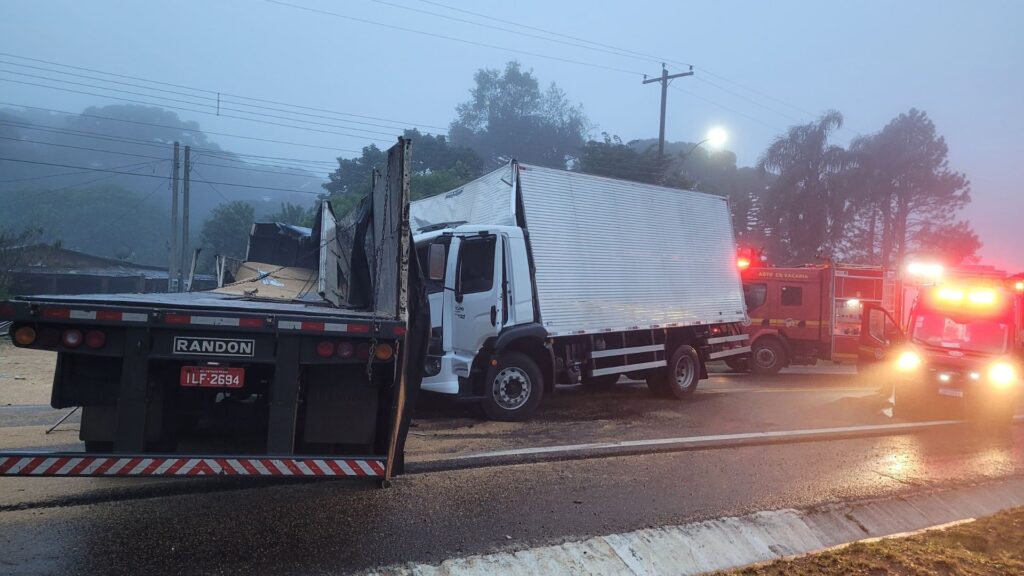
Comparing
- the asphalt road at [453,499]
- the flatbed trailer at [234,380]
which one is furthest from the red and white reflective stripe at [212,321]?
the asphalt road at [453,499]

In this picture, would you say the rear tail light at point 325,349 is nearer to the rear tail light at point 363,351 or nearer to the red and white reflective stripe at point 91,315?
the rear tail light at point 363,351

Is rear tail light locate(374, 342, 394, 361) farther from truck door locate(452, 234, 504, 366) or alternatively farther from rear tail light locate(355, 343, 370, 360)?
truck door locate(452, 234, 504, 366)

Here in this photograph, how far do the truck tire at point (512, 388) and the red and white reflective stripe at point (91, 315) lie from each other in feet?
15.6

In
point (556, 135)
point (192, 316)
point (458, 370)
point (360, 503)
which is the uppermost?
point (556, 135)

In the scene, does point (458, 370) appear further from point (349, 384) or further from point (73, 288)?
point (73, 288)

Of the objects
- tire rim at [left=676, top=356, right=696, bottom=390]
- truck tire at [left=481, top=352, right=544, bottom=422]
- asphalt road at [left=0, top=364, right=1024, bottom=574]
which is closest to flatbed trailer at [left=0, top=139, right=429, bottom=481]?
asphalt road at [left=0, top=364, right=1024, bottom=574]

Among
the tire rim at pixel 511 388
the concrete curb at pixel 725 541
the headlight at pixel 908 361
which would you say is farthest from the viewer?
the headlight at pixel 908 361

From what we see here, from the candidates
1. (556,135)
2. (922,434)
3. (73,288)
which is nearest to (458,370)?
(922,434)

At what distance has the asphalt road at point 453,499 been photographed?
13.8 ft

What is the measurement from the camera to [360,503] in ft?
17.0

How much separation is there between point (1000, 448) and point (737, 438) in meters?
3.70

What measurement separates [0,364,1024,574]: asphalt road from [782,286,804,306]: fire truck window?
7.76 m

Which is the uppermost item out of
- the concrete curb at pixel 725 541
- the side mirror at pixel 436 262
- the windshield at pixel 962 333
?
the side mirror at pixel 436 262

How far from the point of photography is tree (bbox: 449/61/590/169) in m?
77.8
